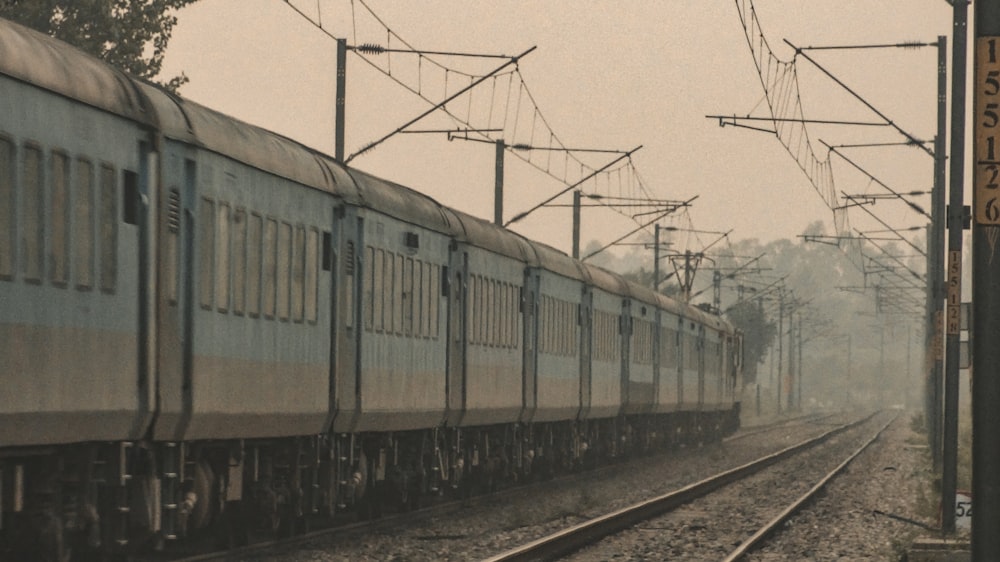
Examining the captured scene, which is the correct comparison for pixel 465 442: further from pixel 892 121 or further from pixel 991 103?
pixel 991 103

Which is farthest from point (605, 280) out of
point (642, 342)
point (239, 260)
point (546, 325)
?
point (239, 260)

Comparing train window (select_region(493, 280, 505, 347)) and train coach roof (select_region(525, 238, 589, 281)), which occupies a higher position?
train coach roof (select_region(525, 238, 589, 281))

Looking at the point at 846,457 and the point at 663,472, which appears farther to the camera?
the point at 846,457

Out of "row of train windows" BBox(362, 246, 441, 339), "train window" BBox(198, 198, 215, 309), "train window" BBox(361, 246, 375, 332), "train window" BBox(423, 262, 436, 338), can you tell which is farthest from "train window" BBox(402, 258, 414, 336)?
"train window" BBox(198, 198, 215, 309)

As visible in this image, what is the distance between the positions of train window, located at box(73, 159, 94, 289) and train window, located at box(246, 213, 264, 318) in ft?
11.6

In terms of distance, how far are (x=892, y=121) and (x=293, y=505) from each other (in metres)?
13.8

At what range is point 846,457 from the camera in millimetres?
46094

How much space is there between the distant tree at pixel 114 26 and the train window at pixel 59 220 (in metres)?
29.1

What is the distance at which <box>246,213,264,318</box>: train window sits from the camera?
15984 mm

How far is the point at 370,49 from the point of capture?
25625 mm

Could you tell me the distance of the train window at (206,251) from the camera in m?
14.7

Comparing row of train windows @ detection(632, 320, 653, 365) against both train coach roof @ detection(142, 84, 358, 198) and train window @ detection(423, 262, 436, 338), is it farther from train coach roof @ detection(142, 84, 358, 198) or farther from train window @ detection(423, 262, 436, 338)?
train coach roof @ detection(142, 84, 358, 198)

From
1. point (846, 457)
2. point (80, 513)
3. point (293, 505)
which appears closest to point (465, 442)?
point (293, 505)

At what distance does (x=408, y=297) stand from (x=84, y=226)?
32.5 feet
